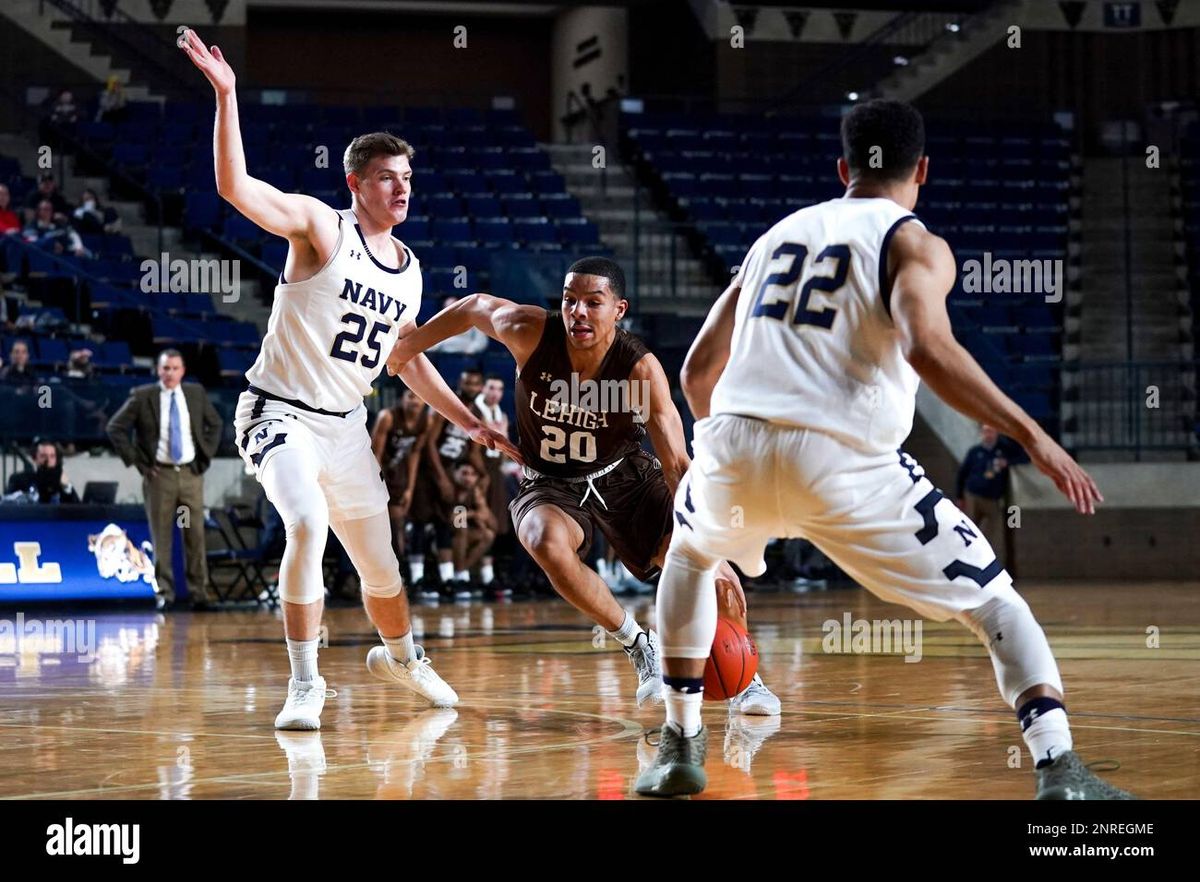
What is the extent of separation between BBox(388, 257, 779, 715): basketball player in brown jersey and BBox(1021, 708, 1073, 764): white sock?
8.84 ft

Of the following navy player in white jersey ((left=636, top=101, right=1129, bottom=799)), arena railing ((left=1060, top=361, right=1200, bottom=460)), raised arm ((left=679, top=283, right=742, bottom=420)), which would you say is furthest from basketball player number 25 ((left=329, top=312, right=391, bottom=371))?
A: arena railing ((left=1060, top=361, right=1200, bottom=460))

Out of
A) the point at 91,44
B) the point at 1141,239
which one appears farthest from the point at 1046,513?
the point at 91,44

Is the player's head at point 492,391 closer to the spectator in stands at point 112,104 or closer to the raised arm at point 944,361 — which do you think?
the spectator in stands at point 112,104

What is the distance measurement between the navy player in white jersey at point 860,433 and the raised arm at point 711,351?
0.53 ft

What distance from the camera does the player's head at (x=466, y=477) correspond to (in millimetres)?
14719

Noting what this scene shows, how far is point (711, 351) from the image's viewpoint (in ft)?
15.2

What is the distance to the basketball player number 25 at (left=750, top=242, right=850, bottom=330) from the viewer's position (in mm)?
4184

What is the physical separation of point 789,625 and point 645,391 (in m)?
5.12

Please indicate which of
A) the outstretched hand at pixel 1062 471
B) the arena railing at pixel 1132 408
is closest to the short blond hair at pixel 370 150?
the outstretched hand at pixel 1062 471
